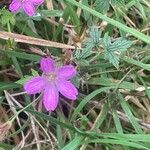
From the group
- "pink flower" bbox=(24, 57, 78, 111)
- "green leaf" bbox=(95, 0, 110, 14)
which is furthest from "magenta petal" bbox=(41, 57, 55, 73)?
"green leaf" bbox=(95, 0, 110, 14)

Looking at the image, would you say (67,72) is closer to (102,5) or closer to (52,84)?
(52,84)

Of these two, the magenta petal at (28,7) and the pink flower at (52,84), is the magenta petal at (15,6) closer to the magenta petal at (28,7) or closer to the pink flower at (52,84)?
the magenta petal at (28,7)

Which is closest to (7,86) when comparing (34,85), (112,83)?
(34,85)

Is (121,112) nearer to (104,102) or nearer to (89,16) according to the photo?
(104,102)

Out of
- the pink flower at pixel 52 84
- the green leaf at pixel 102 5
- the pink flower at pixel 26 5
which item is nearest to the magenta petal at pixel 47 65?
the pink flower at pixel 52 84

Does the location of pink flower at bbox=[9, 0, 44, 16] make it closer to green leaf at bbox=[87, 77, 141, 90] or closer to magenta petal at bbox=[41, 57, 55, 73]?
magenta petal at bbox=[41, 57, 55, 73]

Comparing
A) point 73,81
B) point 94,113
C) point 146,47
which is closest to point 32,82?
point 73,81
